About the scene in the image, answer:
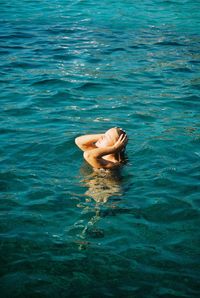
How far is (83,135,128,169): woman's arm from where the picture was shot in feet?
22.2

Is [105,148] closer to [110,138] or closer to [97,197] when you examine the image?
[110,138]

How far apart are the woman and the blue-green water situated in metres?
0.22

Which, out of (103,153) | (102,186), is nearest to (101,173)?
(102,186)

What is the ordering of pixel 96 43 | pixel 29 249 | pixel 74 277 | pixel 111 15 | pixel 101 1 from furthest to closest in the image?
1. pixel 101 1
2. pixel 111 15
3. pixel 96 43
4. pixel 29 249
5. pixel 74 277

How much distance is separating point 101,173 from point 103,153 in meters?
0.47

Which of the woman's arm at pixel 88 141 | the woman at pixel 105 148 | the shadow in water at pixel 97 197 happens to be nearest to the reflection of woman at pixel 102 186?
the shadow in water at pixel 97 197

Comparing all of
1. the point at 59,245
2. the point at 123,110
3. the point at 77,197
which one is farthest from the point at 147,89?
the point at 59,245

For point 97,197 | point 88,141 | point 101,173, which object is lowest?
point 97,197

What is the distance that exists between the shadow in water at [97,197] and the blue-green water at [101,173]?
15 millimetres

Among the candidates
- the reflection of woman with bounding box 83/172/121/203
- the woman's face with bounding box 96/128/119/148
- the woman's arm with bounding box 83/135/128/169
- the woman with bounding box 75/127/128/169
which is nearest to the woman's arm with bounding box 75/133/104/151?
the woman with bounding box 75/127/128/169

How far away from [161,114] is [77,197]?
3.75 metres

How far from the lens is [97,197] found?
6.74m

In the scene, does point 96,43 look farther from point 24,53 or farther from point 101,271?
point 101,271

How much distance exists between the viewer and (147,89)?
37.1 ft
